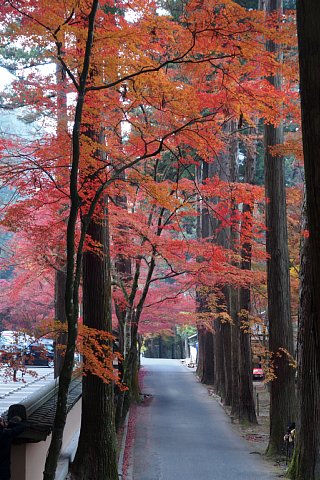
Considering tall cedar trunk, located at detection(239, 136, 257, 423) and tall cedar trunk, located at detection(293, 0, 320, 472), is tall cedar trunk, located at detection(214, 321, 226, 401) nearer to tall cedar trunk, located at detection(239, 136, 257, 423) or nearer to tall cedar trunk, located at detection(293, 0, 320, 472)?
tall cedar trunk, located at detection(239, 136, 257, 423)

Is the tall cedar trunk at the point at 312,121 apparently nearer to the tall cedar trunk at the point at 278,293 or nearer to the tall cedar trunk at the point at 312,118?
the tall cedar trunk at the point at 312,118

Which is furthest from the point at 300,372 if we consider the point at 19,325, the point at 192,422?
the point at 19,325

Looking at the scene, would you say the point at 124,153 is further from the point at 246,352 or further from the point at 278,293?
the point at 246,352

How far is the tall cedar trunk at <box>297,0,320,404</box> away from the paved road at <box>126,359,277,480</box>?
10.2m

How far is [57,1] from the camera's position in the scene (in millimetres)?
8195

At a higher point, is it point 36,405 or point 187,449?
point 36,405

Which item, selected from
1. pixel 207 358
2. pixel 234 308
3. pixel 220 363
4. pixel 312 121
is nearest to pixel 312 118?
pixel 312 121

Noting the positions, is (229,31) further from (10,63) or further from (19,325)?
(19,325)

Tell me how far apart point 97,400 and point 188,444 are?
24.5 feet

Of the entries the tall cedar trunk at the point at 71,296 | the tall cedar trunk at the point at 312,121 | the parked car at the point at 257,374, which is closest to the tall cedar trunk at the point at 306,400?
the tall cedar trunk at the point at 71,296

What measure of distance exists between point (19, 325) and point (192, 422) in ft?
45.2

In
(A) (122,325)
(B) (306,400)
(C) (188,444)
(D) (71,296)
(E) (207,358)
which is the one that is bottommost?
(C) (188,444)

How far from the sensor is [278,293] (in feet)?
51.2

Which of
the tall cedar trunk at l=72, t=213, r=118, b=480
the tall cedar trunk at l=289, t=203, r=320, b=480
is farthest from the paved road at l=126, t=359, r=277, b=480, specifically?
the tall cedar trunk at l=72, t=213, r=118, b=480
